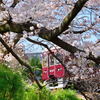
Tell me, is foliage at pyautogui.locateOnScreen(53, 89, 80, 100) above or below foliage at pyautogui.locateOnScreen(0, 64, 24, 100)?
below

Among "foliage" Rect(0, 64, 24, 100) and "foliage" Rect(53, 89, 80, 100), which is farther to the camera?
"foliage" Rect(53, 89, 80, 100)

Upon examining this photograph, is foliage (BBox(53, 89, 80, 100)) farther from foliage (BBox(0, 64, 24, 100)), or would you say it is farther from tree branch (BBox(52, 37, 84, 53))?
foliage (BBox(0, 64, 24, 100))

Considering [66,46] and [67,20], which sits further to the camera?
[66,46]

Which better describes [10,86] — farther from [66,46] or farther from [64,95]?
[64,95]

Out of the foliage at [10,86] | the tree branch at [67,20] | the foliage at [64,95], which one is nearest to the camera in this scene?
the foliage at [10,86]

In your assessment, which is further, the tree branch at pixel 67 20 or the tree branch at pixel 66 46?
the tree branch at pixel 66 46

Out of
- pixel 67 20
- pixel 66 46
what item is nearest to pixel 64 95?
pixel 66 46

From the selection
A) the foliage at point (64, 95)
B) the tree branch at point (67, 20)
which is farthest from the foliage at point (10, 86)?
the foliage at point (64, 95)

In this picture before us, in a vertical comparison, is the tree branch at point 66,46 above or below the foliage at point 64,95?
above

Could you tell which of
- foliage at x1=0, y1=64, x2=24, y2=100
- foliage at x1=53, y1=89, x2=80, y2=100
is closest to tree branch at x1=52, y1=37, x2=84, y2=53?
foliage at x1=53, y1=89, x2=80, y2=100

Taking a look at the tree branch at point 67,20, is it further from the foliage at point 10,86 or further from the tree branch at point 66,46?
the foliage at point 10,86

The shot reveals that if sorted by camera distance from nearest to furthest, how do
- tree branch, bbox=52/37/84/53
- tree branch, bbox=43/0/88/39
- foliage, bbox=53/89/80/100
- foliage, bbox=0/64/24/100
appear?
foliage, bbox=0/64/24/100 < tree branch, bbox=43/0/88/39 < tree branch, bbox=52/37/84/53 < foliage, bbox=53/89/80/100

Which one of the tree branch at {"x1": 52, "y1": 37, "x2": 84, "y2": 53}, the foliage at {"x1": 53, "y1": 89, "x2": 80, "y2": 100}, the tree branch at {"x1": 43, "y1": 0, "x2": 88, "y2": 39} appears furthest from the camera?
the foliage at {"x1": 53, "y1": 89, "x2": 80, "y2": 100}

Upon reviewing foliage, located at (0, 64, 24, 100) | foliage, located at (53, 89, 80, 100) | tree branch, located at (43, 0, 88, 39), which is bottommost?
foliage, located at (53, 89, 80, 100)
